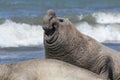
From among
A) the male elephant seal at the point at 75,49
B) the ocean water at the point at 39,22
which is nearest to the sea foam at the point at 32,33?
the ocean water at the point at 39,22

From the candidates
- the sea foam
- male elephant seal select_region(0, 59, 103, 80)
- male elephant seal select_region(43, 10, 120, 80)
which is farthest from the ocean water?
male elephant seal select_region(0, 59, 103, 80)

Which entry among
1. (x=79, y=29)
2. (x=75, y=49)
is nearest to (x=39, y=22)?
(x=79, y=29)

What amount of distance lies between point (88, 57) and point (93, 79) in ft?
4.62

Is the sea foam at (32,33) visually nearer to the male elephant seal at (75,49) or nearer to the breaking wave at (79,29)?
the breaking wave at (79,29)

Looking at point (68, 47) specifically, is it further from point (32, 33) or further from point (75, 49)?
point (32, 33)

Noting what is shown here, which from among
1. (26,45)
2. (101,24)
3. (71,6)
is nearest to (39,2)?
(71,6)

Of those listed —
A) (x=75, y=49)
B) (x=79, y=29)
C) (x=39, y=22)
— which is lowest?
(x=79, y=29)

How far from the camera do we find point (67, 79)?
10.5 m

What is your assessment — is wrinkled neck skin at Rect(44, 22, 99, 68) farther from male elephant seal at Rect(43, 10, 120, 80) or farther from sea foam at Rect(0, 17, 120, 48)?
sea foam at Rect(0, 17, 120, 48)

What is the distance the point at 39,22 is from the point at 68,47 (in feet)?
51.5

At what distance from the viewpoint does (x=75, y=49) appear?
11773 mm

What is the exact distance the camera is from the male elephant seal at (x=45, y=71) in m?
10.4

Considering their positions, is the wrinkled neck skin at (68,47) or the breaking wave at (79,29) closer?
the wrinkled neck skin at (68,47)

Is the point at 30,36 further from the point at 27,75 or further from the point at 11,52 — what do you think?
the point at 27,75
